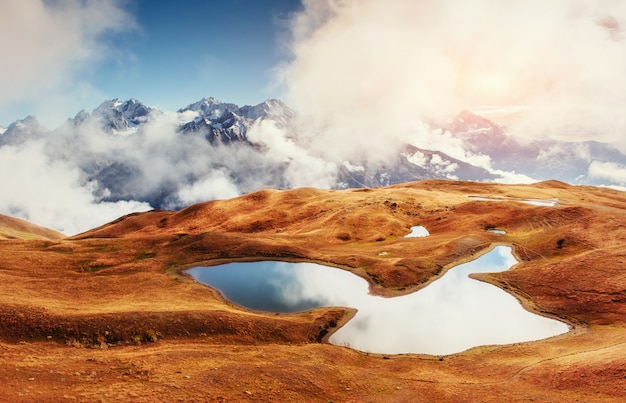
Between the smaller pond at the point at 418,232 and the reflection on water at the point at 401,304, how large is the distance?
34193 mm

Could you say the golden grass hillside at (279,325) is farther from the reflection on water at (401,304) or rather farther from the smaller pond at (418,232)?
the smaller pond at (418,232)

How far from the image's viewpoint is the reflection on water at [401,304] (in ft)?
170

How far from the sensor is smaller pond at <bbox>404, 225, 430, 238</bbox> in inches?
4850

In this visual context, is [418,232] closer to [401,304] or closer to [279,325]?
[401,304]

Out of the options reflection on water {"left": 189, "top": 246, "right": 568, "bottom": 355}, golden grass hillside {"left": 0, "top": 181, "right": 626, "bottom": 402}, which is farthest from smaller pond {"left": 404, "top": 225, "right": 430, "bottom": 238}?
reflection on water {"left": 189, "top": 246, "right": 568, "bottom": 355}

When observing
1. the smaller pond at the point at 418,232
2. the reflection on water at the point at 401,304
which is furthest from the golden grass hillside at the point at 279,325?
A: the smaller pond at the point at 418,232

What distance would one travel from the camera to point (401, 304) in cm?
6412

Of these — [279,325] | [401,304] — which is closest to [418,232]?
[401,304]

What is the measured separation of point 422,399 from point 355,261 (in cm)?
5084

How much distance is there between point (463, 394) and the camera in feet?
118

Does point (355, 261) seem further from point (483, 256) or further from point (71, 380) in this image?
point (71, 380)

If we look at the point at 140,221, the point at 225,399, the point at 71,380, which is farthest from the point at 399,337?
the point at 140,221

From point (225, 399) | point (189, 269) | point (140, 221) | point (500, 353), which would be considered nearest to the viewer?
point (225, 399)

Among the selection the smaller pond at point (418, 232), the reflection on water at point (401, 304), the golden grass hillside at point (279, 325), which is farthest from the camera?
the smaller pond at point (418, 232)
